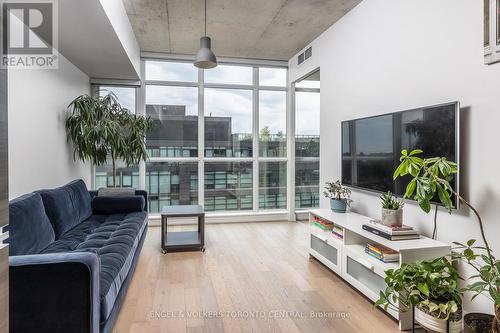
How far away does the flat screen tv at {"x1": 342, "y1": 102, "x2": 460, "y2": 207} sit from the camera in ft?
7.50

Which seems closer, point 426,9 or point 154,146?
point 426,9

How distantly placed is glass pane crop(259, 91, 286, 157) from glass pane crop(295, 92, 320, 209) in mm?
271

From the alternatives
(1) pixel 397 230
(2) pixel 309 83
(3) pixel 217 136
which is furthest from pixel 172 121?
(1) pixel 397 230

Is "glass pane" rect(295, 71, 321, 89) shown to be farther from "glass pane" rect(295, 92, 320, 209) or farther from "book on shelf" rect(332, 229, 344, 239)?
"book on shelf" rect(332, 229, 344, 239)

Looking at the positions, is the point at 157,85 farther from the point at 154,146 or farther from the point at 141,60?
the point at 154,146

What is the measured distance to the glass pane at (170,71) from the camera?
17.2 ft

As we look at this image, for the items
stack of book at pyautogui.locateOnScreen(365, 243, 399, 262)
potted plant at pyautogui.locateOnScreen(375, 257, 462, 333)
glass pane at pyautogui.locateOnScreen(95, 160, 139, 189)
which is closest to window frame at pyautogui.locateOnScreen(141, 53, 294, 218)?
glass pane at pyautogui.locateOnScreen(95, 160, 139, 189)

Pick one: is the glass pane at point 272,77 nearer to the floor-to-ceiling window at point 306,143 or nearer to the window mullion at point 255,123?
A: the window mullion at point 255,123

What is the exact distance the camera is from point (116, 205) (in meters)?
3.88

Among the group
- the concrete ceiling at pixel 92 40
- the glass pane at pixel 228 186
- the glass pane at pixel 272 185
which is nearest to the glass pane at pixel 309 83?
the glass pane at pixel 272 185

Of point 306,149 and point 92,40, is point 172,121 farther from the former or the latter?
point 306,149

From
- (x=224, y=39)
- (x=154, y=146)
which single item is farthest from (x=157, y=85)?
(x=224, y=39)

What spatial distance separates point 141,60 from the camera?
5148mm

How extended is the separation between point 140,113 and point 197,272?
308cm
